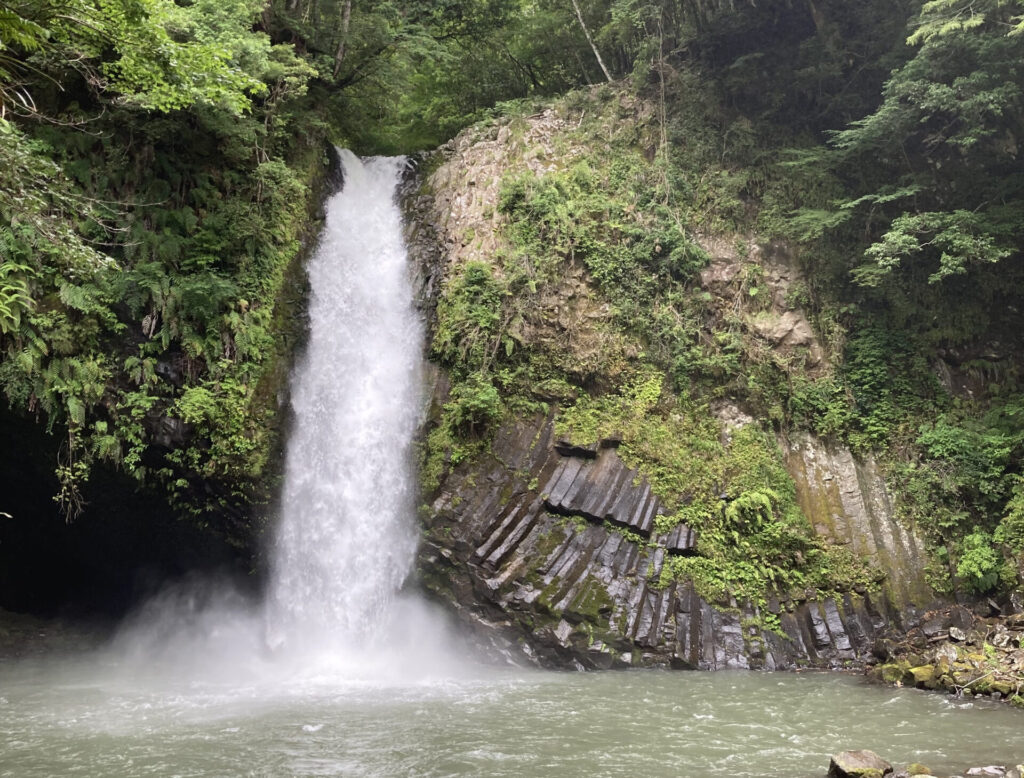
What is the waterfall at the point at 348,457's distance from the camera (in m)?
11.7

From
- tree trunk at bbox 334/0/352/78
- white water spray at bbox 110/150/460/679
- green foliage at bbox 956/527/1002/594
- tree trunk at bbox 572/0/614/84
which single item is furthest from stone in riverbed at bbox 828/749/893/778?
tree trunk at bbox 572/0/614/84

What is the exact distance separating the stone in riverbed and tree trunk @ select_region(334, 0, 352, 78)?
18.1 metres

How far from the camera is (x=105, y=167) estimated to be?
12.0 meters

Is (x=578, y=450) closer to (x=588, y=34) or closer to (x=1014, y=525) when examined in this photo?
(x=1014, y=525)

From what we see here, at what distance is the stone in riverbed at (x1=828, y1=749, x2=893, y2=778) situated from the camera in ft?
19.6

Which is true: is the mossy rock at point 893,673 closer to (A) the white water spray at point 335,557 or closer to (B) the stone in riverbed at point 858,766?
(B) the stone in riverbed at point 858,766

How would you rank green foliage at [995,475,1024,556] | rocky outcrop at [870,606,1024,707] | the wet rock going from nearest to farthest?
rocky outcrop at [870,606,1024,707]
green foliage at [995,475,1024,556]
the wet rock

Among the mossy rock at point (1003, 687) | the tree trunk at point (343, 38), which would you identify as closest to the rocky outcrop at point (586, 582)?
the mossy rock at point (1003, 687)

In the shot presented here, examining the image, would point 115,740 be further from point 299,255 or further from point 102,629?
point 299,255

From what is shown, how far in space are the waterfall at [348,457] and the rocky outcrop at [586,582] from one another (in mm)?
1084

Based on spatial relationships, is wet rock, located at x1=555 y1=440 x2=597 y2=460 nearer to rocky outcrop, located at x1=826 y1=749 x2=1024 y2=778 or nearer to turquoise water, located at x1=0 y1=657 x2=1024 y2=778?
turquoise water, located at x1=0 y1=657 x2=1024 y2=778

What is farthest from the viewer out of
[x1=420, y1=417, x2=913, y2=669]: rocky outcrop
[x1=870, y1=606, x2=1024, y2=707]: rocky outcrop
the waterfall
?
the waterfall

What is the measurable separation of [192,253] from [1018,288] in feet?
54.3

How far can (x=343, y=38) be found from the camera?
17.1 metres
